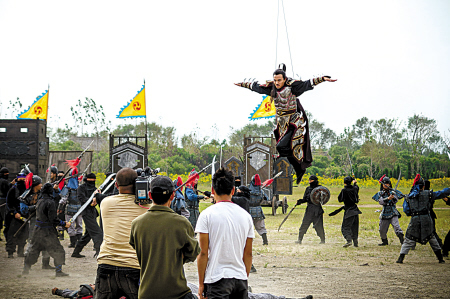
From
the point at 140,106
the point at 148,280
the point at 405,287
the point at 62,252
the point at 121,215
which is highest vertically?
the point at 140,106

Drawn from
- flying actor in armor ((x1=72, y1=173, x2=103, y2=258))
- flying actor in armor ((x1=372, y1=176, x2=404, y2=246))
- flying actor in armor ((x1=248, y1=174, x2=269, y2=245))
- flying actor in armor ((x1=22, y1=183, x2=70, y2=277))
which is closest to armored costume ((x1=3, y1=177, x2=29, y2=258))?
flying actor in armor ((x1=72, y1=173, x2=103, y2=258))

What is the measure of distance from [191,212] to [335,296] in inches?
232

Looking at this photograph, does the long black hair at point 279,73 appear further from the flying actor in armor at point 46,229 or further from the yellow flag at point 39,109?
the yellow flag at point 39,109

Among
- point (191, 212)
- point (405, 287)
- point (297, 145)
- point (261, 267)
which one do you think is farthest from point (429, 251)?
point (297, 145)

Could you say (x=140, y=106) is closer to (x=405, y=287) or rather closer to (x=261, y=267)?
(x=261, y=267)

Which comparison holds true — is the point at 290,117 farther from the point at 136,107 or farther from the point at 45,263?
the point at 136,107

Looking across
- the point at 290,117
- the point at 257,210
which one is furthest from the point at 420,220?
the point at 290,117

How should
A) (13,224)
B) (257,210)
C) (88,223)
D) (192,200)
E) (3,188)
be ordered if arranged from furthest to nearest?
(192,200), (3,188), (257,210), (13,224), (88,223)

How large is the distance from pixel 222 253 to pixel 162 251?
584 millimetres

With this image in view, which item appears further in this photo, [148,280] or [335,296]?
[335,296]

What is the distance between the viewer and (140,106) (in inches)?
702

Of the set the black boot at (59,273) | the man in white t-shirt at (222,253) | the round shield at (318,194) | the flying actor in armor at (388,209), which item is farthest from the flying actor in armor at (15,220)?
the flying actor in armor at (388,209)

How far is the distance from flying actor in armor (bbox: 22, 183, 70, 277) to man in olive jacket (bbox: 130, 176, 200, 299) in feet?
15.9

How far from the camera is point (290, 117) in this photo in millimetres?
4793
